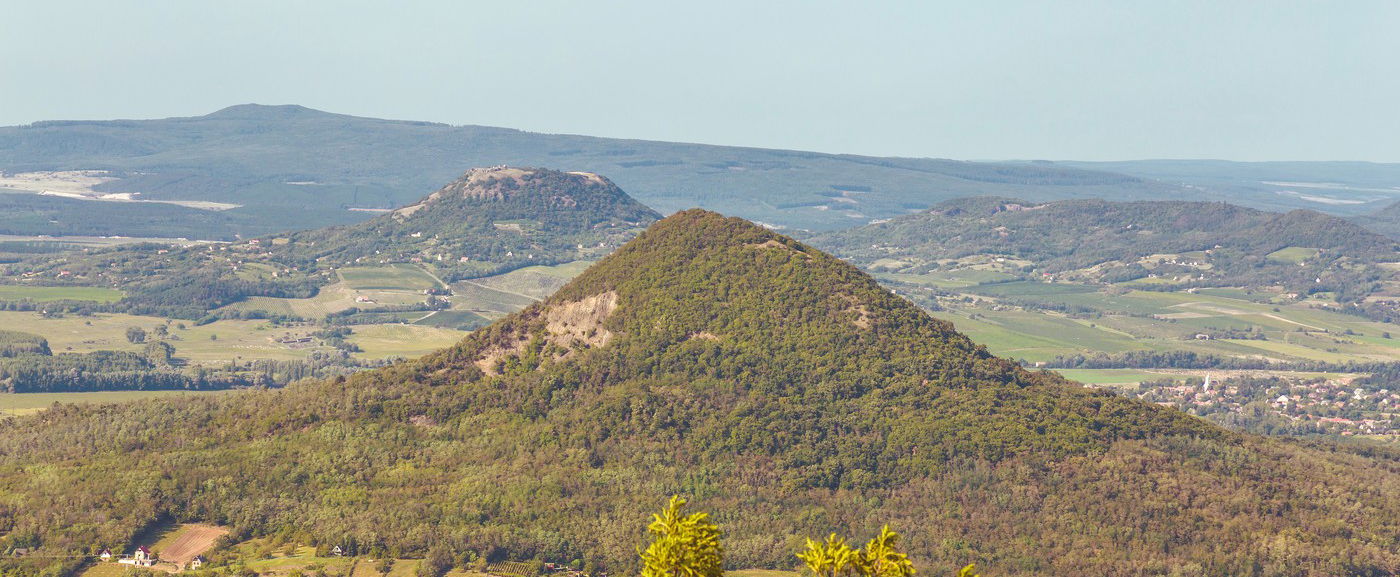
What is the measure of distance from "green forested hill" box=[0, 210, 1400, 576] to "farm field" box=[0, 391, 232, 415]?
4480cm

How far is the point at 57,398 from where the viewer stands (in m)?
179

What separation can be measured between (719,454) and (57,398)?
105837 millimetres

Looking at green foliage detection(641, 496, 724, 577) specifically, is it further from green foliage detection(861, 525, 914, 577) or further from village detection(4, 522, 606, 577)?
village detection(4, 522, 606, 577)

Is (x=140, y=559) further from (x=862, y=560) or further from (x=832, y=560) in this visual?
(x=862, y=560)

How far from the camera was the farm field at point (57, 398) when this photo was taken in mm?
170500

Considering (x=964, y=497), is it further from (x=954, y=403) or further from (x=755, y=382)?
(x=755, y=382)

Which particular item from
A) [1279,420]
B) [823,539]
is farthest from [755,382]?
[1279,420]

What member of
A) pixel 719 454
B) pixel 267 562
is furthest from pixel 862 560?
pixel 719 454

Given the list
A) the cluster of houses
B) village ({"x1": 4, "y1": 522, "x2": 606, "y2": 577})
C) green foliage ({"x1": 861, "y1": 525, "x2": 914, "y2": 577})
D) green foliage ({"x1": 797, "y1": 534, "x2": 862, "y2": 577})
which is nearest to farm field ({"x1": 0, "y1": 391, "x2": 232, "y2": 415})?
village ({"x1": 4, "y1": 522, "x2": 606, "y2": 577})

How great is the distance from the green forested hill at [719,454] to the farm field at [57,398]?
4480 centimetres

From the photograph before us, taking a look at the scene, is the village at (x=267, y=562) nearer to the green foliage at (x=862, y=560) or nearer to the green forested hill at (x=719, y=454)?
the green forested hill at (x=719, y=454)

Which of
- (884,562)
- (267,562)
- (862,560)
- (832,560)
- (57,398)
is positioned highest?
(832,560)

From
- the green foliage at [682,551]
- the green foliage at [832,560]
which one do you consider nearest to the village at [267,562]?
the green foliage at [682,551]

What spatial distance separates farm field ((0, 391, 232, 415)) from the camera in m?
170
